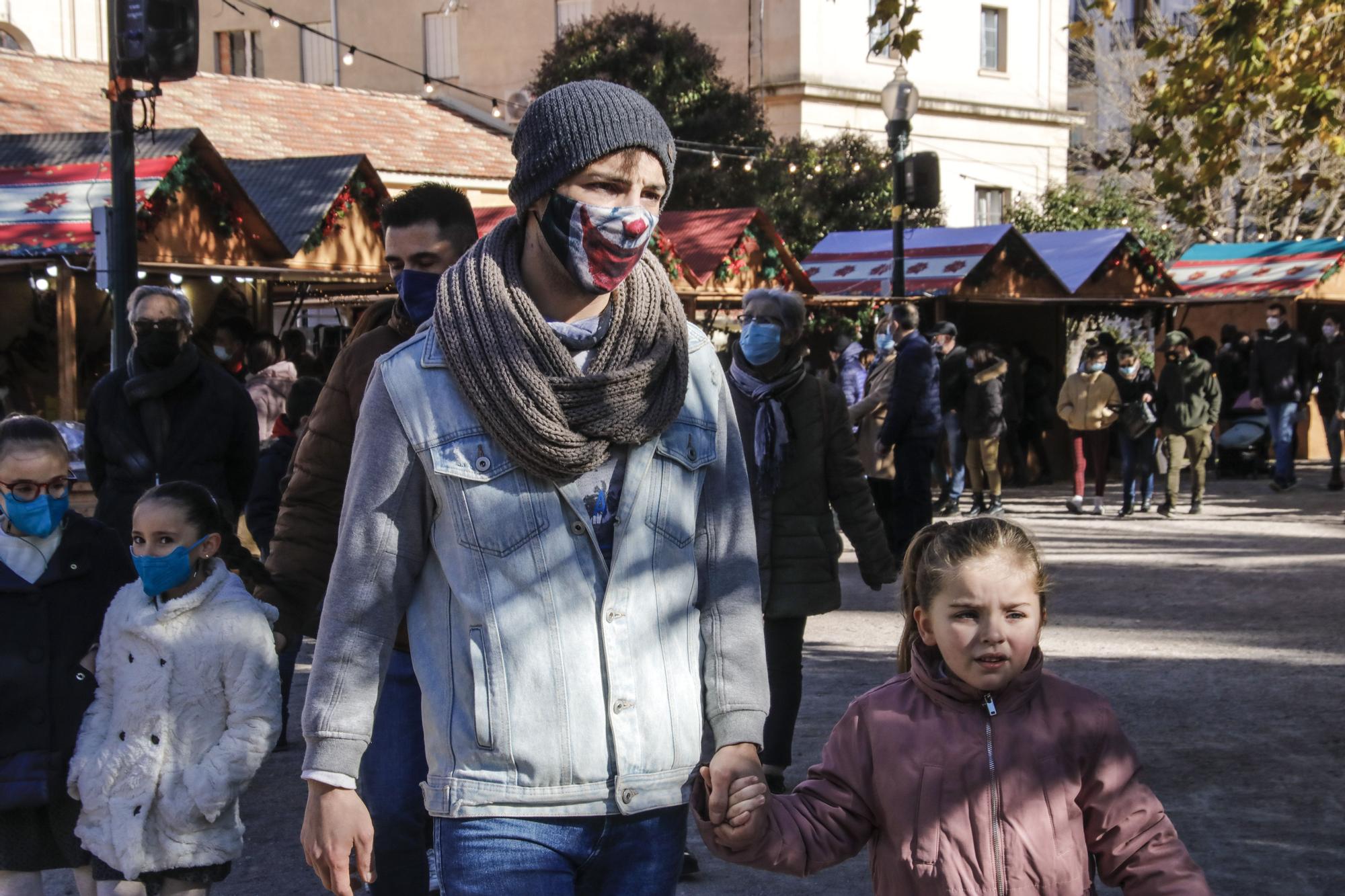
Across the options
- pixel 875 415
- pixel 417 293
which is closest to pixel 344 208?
pixel 875 415

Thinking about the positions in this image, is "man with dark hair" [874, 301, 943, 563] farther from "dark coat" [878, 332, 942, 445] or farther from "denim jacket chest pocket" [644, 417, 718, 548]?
"denim jacket chest pocket" [644, 417, 718, 548]

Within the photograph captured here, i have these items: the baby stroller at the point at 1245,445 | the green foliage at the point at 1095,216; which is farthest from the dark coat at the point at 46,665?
the green foliage at the point at 1095,216

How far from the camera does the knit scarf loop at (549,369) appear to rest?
2.44m

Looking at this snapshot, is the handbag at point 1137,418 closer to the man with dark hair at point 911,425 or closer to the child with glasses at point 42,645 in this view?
the man with dark hair at point 911,425

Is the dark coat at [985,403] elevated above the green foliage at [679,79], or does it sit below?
below

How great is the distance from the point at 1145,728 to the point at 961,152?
30911mm

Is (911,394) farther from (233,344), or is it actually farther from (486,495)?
(486,495)

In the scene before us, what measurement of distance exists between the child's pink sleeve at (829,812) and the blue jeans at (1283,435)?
52.2ft

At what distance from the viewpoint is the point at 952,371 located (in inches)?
615

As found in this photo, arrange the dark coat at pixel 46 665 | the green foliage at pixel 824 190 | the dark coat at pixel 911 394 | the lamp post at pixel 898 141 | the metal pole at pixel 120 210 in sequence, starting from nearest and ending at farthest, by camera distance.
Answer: the dark coat at pixel 46 665, the metal pole at pixel 120 210, the dark coat at pixel 911 394, the lamp post at pixel 898 141, the green foliage at pixel 824 190

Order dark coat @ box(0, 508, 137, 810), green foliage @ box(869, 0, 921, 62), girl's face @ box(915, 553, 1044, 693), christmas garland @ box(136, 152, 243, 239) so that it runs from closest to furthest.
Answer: girl's face @ box(915, 553, 1044, 693) < dark coat @ box(0, 508, 137, 810) < green foliage @ box(869, 0, 921, 62) < christmas garland @ box(136, 152, 243, 239)

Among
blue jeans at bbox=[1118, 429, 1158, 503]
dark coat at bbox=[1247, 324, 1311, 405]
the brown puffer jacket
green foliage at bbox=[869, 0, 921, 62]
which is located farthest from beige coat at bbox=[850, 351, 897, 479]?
the brown puffer jacket

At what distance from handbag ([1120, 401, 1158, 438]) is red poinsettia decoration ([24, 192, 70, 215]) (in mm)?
9451

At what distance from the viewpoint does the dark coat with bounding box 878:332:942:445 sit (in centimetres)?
1197
